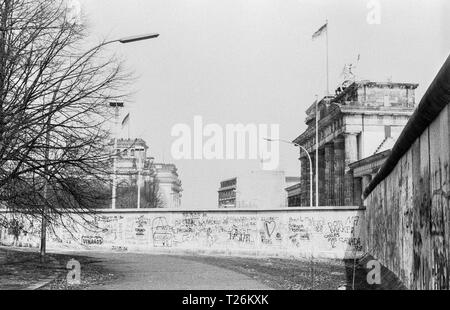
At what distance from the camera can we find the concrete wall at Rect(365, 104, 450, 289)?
285 inches

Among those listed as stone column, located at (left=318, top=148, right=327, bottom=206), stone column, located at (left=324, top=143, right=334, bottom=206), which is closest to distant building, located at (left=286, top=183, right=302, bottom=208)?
stone column, located at (left=318, top=148, right=327, bottom=206)

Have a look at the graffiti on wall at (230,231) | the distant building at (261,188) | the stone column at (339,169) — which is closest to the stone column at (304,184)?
the stone column at (339,169)

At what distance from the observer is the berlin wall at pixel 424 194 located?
23.2 feet

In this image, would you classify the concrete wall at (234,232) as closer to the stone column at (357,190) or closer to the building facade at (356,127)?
the stone column at (357,190)

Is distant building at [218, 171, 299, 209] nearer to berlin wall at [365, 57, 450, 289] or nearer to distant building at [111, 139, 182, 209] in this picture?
distant building at [111, 139, 182, 209]

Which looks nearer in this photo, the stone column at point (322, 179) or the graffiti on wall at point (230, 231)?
the graffiti on wall at point (230, 231)

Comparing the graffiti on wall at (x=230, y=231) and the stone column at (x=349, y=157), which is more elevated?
the stone column at (x=349, y=157)

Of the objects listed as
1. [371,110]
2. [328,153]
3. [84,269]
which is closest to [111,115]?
[84,269]

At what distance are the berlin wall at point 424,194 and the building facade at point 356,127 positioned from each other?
44651 millimetres

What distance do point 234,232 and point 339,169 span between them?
A: 3515cm

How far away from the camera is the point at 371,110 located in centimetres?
5991

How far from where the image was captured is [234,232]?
29219 millimetres

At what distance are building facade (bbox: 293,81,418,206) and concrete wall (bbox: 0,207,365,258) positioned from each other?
2961 centimetres

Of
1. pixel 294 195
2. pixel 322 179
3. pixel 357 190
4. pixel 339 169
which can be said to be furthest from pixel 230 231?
pixel 294 195
